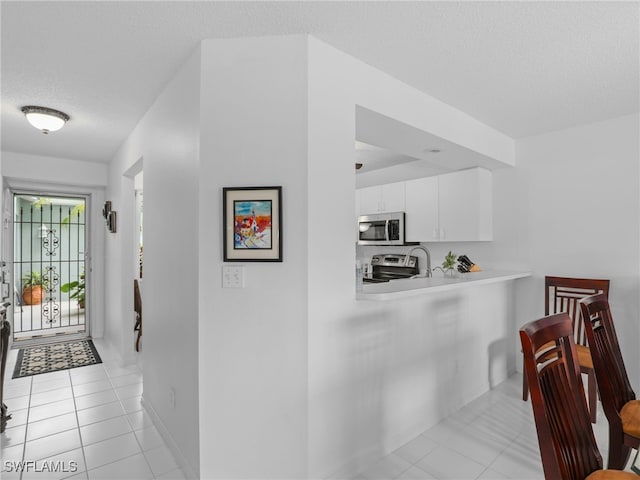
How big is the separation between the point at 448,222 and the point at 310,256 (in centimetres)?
245

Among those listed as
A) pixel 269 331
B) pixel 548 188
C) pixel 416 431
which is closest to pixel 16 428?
pixel 269 331

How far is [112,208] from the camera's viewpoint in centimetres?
427

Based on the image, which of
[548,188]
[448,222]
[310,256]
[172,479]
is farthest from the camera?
[448,222]

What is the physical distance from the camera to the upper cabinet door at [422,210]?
3953 millimetres

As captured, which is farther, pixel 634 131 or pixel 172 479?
pixel 634 131

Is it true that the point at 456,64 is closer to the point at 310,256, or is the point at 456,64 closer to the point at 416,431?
the point at 310,256

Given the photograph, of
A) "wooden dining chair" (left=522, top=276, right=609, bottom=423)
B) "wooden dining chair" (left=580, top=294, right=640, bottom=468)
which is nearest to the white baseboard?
"wooden dining chair" (left=580, top=294, right=640, bottom=468)

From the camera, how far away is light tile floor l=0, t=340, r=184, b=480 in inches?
Result: 82.7

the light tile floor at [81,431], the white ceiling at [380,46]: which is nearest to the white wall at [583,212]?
the white ceiling at [380,46]

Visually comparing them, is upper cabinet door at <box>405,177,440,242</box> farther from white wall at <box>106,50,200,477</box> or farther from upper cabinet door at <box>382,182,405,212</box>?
white wall at <box>106,50,200,477</box>

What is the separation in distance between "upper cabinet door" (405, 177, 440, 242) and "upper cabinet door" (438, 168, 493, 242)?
4.1 inches

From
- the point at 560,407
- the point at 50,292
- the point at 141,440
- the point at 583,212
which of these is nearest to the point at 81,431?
the point at 141,440

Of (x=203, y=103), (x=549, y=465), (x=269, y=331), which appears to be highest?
(x=203, y=103)

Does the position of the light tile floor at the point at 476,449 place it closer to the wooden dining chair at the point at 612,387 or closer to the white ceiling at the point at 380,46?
the wooden dining chair at the point at 612,387
